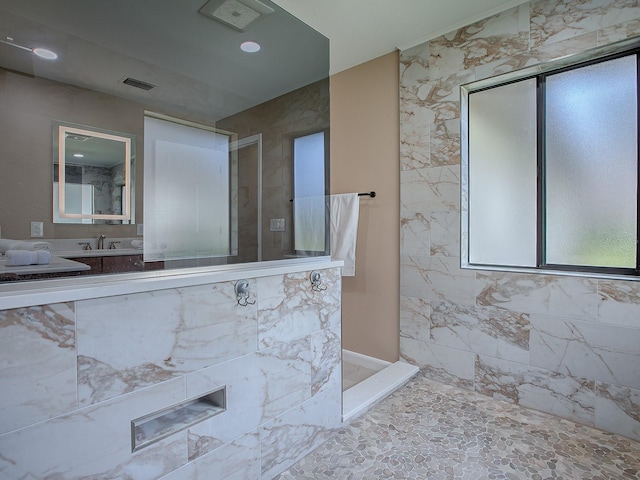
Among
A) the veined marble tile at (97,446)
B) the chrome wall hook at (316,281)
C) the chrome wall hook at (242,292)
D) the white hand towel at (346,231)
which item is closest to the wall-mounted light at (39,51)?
the chrome wall hook at (242,292)

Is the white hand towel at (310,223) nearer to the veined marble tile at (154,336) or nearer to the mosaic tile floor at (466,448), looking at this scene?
the veined marble tile at (154,336)

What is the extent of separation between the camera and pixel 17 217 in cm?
93

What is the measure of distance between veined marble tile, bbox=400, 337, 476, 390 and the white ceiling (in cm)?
215

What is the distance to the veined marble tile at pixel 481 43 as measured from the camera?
1975 millimetres

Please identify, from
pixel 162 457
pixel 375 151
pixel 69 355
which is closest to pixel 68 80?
pixel 69 355

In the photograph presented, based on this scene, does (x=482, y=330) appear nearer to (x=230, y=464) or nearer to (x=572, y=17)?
(x=230, y=464)

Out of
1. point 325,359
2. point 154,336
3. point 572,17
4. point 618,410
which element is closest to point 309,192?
point 325,359

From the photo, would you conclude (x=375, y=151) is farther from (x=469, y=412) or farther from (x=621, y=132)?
(x=469, y=412)

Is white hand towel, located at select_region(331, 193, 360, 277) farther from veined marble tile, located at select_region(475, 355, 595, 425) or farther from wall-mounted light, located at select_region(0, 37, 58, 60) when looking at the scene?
wall-mounted light, located at select_region(0, 37, 58, 60)

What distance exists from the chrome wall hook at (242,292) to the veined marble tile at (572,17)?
6.87 feet

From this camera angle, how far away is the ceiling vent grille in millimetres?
1501

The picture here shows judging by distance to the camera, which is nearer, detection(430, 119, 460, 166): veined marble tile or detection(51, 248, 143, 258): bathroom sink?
detection(51, 248, 143, 258): bathroom sink

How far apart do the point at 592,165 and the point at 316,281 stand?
166 cm

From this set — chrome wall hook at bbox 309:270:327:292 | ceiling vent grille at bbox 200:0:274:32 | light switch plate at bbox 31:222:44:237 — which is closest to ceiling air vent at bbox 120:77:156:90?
ceiling vent grille at bbox 200:0:274:32
